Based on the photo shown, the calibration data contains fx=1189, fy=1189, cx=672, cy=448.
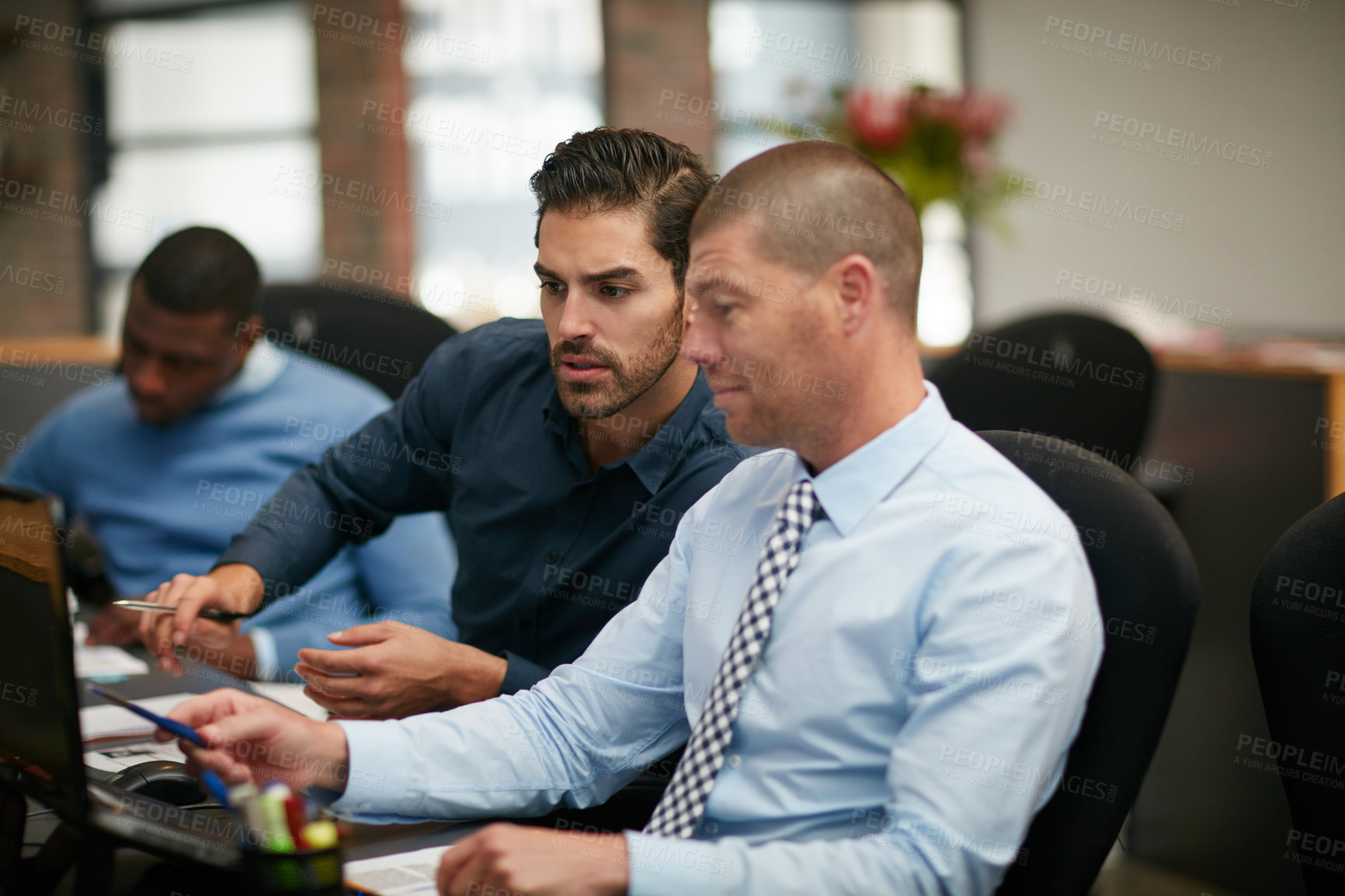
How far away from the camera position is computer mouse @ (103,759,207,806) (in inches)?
45.2

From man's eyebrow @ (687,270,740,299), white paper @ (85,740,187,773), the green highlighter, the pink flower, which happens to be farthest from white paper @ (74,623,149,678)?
the pink flower

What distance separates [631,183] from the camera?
1.48m

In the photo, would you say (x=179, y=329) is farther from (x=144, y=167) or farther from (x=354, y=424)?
A: (x=144, y=167)

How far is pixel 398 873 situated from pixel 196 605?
613 mm

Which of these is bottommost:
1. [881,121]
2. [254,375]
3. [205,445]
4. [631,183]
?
[205,445]

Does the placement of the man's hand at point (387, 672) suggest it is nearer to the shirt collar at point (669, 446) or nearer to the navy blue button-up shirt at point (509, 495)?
the navy blue button-up shirt at point (509, 495)

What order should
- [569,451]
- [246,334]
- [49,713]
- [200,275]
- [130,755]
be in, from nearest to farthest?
[49,713] < [130,755] < [569,451] < [200,275] < [246,334]

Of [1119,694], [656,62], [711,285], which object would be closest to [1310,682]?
[1119,694]

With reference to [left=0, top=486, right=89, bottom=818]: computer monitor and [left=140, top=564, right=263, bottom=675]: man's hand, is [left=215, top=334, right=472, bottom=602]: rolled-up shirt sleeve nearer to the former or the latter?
[left=140, top=564, right=263, bottom=675]: man's hand

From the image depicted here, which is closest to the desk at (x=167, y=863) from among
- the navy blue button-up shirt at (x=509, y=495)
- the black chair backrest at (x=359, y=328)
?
the navy blue button-up shirt at (x=509, y=495)

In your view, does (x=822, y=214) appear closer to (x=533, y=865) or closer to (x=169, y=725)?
(x=533, y=865)

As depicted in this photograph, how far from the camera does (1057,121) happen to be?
561cm

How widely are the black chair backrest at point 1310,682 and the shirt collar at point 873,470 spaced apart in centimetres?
35

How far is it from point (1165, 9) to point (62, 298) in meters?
5.47
